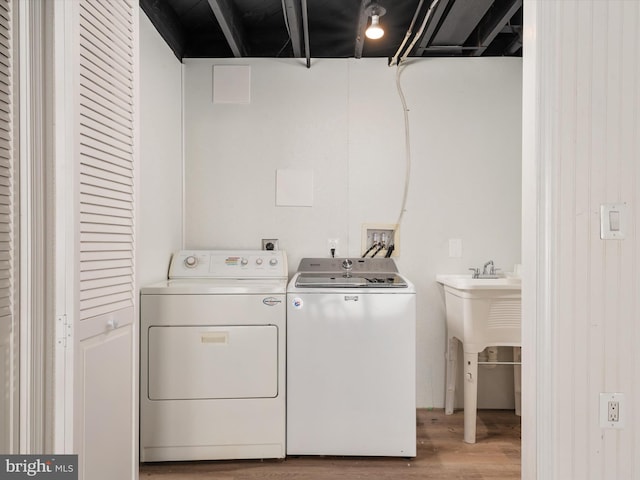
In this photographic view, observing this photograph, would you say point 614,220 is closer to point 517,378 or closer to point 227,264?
point 517,378

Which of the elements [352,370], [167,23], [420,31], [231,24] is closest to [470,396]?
[352,370]

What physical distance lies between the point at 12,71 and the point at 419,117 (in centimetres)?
236

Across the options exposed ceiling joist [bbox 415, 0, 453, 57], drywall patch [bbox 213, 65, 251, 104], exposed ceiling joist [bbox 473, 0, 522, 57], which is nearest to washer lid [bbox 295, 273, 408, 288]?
drywall patch [bbox 213, 65, 251, 104]

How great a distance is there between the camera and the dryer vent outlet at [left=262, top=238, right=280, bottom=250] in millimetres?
3213

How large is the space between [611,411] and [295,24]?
2.26 m

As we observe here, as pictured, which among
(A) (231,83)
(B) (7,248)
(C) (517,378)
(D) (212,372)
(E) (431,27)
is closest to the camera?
(B) (7,248)

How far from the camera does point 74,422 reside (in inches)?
59.1

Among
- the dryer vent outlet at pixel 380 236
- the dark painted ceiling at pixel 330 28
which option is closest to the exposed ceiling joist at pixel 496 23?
the dark painted ceiling at pixel 330 28

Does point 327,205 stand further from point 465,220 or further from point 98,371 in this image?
point 98,371

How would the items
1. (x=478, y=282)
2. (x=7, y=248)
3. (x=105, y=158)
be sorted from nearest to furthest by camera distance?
(x=7, y=248) < (x=105, y=158) < (x=478, y=282)

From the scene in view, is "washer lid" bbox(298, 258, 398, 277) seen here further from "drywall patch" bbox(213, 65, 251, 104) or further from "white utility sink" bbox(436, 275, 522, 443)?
"drywall patch" bbox(213, 65, 251, 104)

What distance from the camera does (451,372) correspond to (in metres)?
3.15

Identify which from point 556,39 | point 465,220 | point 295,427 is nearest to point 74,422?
point 295,427

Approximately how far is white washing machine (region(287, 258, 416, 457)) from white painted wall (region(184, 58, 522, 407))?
31.7 inches
